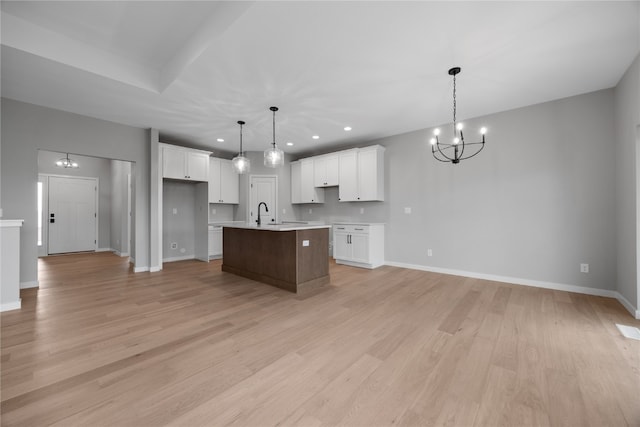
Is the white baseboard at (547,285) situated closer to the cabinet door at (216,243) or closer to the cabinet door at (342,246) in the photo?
the cabinet door at (342,246)

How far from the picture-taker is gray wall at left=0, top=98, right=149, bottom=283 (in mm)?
3611

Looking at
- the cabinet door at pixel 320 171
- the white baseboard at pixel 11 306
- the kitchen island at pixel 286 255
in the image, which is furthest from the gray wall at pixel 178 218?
the cabinet door at pixel 320 171

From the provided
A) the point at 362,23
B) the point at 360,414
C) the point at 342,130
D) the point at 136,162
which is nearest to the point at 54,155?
the point at 136,162

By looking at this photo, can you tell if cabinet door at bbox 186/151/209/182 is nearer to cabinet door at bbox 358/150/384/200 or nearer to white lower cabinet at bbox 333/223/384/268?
white lower cabinet at bbox 333/223/384/268

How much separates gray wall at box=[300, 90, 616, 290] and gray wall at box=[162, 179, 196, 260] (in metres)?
5.04

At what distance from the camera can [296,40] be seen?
2418 millimetres

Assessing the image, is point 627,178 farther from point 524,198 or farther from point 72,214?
point 72,214

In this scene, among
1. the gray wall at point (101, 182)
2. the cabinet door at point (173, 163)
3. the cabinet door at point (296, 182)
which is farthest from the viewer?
the gray wall at point (101, 182)

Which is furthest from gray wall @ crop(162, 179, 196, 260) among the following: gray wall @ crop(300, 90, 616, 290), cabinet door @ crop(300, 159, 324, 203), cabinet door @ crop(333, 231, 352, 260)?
gray wall @ crop(300, 90, 616, 290)

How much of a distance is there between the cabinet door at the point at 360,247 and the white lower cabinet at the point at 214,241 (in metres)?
3.26

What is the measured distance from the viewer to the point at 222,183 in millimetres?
6359

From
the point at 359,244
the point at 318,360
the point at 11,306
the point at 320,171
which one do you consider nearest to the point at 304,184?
the point at 320,171

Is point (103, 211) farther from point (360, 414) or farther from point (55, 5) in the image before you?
point (360, 414)

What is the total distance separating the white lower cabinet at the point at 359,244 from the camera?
507cm
